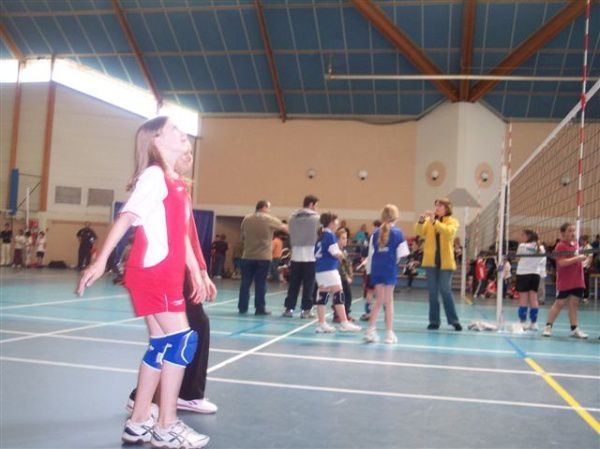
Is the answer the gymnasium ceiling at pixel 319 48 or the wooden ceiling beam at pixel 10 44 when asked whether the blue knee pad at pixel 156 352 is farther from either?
the wooden ceiling beam at pixel 10 44

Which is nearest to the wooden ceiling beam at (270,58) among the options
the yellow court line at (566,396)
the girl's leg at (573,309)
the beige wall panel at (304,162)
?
the beige wall panel at (304,162)

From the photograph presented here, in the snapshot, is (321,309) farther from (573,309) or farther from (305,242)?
(573,309)

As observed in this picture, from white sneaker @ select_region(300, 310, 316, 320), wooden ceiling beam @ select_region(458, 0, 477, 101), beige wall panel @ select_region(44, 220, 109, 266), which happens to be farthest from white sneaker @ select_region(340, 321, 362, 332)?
beige wall panel @ select_region(44, 220, 109, 266)

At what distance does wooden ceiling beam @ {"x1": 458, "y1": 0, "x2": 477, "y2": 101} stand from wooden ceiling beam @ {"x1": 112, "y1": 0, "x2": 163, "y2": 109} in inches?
416

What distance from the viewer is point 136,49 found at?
20.2 metres

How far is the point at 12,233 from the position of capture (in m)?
21.3

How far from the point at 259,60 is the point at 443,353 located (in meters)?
16.0

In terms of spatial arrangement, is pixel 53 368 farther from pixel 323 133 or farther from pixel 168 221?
pixel 323 133

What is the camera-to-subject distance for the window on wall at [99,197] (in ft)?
71.9

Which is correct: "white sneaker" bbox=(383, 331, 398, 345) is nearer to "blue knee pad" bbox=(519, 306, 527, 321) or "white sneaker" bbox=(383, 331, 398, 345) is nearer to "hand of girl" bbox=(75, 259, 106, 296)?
"blue knee pad" bbox=(519, 306, 527, 321)

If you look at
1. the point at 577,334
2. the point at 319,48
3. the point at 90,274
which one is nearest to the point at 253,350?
the point at 90,274

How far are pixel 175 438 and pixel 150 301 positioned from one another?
2.07 feet

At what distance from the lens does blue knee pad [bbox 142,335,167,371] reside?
266cm

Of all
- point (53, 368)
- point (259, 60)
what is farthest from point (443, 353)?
point (259, 60)
